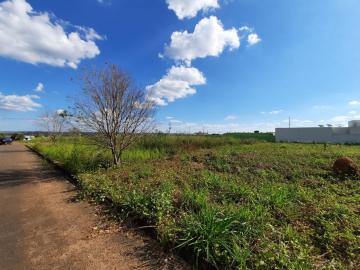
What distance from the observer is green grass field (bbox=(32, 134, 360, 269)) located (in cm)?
309

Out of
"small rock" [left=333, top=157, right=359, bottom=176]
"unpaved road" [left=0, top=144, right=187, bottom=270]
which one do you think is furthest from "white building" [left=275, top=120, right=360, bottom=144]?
"unpaved road" [left=0, top=144, right=187, bottom=270]

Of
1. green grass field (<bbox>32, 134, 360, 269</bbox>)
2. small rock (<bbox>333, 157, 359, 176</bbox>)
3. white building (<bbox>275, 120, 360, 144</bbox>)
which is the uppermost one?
white building (<bbox>275, 120, 360, 144</bbox>)

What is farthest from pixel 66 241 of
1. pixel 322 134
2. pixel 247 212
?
pixel 322 134

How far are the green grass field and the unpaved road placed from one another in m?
0.35

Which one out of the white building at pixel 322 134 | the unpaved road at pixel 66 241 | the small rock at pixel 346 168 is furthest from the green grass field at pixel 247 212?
the white building at pixel 322 134

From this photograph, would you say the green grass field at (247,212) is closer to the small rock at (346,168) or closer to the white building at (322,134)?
the small rock at (346,168)

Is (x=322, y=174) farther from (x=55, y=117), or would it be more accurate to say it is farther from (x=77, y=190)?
(x=55, y=117)

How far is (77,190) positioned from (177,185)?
108 inches

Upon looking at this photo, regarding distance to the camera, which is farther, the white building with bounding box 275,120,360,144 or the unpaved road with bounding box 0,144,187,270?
the white building with bounding box 275,120,360,144

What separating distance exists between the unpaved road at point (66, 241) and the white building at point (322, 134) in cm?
2912

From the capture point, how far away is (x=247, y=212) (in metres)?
3.88

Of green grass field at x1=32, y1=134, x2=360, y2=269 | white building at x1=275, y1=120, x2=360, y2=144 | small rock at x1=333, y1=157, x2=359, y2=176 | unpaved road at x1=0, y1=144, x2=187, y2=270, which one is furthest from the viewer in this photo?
white building at x1=275, y1=120, x2=360, y2=144

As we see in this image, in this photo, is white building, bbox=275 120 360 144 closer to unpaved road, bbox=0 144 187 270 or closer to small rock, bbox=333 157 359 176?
small rock, bbox=333 157 359 176

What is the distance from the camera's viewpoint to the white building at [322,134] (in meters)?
29.0
